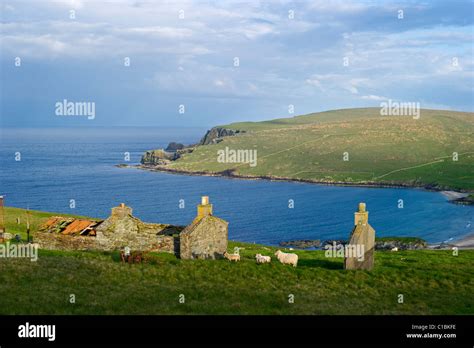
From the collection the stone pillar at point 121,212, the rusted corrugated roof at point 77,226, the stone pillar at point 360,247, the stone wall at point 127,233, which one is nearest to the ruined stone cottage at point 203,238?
the stone wall at point 127,233

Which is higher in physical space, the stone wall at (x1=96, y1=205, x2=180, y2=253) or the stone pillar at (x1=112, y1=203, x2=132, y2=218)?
the stone pillar at (x1=112, y1=203, x2=132, y2=218)

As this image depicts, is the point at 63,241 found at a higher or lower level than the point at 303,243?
higher

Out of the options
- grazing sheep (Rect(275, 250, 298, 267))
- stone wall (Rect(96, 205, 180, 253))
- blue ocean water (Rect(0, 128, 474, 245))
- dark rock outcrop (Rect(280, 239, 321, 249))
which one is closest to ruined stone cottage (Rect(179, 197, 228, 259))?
stone wall (Rect(96, 205, 180, 253))

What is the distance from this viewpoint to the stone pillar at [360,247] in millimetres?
34844

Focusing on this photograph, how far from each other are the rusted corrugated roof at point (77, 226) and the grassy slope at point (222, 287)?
15.7 ft

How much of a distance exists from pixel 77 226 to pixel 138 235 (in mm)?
5819

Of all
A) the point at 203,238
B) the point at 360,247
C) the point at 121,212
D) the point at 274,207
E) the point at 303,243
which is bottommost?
the point at 303,243

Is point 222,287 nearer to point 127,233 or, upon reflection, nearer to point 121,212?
point 127,233

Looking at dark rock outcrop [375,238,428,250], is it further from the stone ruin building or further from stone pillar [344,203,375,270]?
stone pillar [344,203,375,270]

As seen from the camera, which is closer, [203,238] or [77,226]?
[203,238]

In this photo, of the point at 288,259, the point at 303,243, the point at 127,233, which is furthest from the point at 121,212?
the point at 303,243

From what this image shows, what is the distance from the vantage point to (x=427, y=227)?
136 m

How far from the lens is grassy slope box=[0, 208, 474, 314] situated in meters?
25.9

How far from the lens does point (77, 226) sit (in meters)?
43.8
